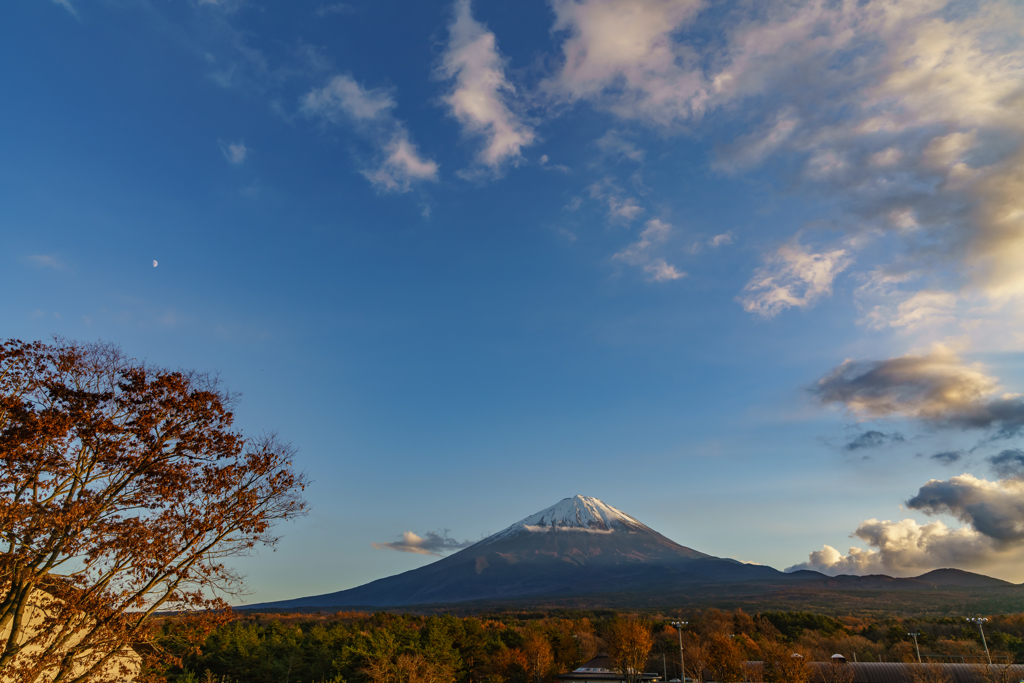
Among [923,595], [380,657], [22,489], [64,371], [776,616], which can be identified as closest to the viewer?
[22,489]

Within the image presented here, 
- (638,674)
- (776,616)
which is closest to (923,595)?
(776,616)

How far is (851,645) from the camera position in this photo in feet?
236

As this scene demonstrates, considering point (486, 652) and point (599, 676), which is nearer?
point (486, 652)

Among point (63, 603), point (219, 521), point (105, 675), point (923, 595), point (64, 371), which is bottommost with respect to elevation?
point (923, 595)

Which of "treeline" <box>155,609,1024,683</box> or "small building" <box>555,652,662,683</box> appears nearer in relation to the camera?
"treeline" <box>155,609,1024,683</box>

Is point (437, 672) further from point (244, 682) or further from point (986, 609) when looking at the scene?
point (986, 609)

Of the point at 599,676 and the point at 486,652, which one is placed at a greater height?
the point at 486,652

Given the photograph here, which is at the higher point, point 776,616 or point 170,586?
point 170,586

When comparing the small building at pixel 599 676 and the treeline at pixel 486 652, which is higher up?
the treeline at pixel 486 652

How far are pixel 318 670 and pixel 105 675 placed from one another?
129ft

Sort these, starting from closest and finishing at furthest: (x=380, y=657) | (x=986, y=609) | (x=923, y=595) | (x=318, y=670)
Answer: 1. (x=380, y=657)
2. (x=318, y=670)
3. (x=986, y=609)
4. (x=923, y=595)

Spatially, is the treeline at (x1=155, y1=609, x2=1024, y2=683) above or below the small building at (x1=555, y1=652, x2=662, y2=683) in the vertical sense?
above

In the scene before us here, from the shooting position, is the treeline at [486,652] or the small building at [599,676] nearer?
the treeline at [486,652]

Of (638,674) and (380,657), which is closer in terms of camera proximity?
(380,657)
